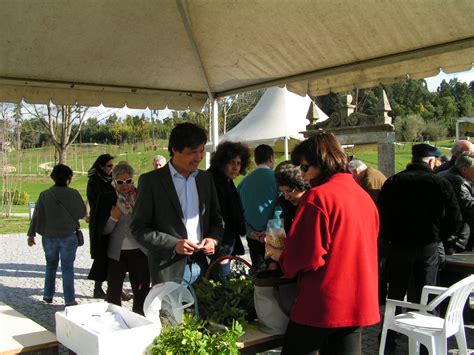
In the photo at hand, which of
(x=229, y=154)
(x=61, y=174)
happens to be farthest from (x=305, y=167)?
(x=61, y=174)

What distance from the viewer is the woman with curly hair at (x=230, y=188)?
381cm

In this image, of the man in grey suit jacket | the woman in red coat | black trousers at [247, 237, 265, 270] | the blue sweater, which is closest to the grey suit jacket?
the man in grey suit jacket

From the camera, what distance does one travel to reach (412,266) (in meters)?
3.90

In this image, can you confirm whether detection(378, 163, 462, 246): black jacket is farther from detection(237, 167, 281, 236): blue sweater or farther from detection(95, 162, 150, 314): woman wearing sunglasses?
detection(95, 162, 150, 314): woman wearing sunglasses

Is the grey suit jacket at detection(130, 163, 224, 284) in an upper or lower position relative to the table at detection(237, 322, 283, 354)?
upper

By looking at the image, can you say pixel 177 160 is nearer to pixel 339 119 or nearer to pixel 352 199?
pixel 352 199

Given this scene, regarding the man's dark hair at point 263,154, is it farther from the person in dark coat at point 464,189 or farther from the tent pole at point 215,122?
the person in dark coat at point 464,189

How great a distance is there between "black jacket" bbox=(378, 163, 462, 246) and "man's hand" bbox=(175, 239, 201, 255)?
1907 millimetres

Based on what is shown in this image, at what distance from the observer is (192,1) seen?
3.93 meters

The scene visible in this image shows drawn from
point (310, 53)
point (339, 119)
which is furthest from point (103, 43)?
point (339, 119)

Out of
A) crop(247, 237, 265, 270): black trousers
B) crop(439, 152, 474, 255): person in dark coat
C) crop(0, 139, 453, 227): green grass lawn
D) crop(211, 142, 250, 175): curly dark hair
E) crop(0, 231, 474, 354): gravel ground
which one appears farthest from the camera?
crop(0, 139, 453, 227): green grass lawn

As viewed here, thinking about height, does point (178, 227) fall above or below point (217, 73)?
below

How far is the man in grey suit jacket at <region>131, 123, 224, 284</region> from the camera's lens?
2.73 metres

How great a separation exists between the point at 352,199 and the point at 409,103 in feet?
177
